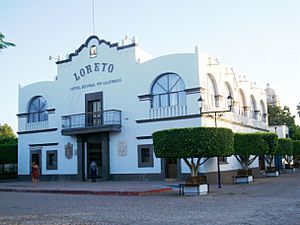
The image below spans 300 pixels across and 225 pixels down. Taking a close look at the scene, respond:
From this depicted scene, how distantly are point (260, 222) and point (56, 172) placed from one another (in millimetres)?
22178

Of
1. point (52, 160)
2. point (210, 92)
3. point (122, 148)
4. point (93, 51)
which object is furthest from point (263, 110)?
point (52, 160)

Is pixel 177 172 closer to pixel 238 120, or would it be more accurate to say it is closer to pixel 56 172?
pixel 238 120

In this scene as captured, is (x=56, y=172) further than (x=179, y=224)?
Yes

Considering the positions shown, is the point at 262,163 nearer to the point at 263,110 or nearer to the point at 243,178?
the point at 263,110

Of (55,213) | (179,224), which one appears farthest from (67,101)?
(179,224)

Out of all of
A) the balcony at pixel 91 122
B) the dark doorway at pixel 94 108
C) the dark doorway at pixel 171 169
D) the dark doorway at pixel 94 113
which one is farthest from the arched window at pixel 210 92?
the dark doorway at pixel 94 113

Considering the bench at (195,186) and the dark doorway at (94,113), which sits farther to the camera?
the dark doorway at (94,113)

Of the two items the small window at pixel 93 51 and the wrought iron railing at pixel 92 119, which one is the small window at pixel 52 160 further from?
the small window at pixel 93 51

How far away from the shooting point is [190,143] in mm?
17156

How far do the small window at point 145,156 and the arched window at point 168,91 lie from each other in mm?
2723

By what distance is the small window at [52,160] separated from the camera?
29.7 meters

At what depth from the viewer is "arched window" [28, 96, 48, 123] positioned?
31.2 meters

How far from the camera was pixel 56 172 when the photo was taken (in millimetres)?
29391

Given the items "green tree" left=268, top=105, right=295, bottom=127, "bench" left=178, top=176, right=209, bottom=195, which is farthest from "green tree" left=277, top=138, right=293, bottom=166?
"green tree" left=268, top=105, right=295, bottom=127
